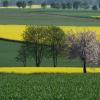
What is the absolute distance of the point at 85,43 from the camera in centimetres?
4753

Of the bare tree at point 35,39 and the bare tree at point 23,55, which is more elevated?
the bare tree at point 35,39

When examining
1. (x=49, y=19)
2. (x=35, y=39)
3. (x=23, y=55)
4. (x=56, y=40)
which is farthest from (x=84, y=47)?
(x=49, y=19)

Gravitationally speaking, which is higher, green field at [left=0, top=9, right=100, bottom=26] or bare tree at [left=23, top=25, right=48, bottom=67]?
bare tree at [left=23, top=25, right=48, bottom=67]

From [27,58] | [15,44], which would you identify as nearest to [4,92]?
[27,58]

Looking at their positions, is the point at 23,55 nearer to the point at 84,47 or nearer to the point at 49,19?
the point at 84,47

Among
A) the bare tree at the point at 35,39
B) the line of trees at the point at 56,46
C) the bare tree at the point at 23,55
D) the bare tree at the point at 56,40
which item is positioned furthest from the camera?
the bare tree at the point at 35,39

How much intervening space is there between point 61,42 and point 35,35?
371cm

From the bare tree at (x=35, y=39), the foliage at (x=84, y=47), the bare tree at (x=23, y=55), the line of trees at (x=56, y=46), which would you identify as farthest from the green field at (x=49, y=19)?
the foliage at (x=84, y=47)

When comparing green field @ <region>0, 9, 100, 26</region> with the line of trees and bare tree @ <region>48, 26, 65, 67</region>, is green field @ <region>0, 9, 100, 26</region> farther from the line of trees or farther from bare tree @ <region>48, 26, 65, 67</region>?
the line of trees

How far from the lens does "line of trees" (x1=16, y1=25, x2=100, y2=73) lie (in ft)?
151

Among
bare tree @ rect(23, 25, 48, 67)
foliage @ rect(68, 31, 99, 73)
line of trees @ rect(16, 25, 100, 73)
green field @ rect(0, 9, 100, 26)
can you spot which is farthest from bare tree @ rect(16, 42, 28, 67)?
green field @ rect(0, 9, 100, 26)

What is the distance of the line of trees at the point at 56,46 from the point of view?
151 ft

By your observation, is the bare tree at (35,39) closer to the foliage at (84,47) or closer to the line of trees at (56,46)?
the line of trees at (56,46)

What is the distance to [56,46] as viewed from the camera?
53281 mm
